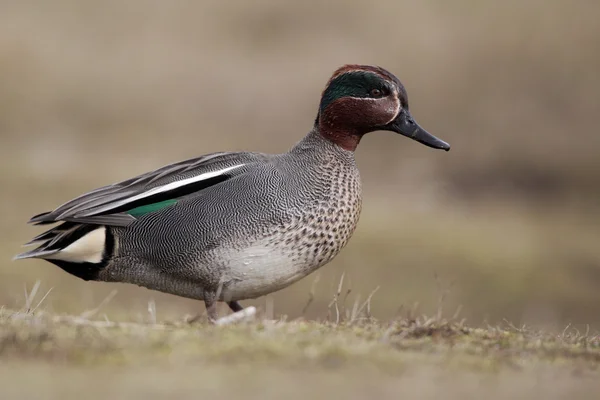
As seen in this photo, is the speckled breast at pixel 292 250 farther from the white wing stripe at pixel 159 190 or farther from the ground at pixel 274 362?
the ground at pixel 274 362

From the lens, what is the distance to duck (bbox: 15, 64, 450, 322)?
15.9 ft

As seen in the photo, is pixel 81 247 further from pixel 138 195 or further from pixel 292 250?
pixel 292 250

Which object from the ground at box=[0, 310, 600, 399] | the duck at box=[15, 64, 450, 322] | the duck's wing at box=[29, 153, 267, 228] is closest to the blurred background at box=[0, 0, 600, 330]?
the duck at box=[15, 64, 450, 322]

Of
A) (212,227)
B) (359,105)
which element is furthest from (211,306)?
(359,105)

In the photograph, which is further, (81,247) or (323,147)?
(323,147)

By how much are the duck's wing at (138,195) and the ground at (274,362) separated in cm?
91

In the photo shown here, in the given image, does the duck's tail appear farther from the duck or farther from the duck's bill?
the duck's bill

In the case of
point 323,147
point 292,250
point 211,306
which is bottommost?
point 211,306

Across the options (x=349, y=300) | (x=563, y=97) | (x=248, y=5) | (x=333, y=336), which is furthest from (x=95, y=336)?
(x=248, y=5)

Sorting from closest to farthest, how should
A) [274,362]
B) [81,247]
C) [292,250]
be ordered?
1. [274,362]
2. [292,250]
3. [81,247]

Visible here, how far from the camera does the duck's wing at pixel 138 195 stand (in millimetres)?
4996

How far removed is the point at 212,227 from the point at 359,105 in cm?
116

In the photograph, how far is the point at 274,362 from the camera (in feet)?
11.1

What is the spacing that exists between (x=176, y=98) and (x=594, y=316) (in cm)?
1096
